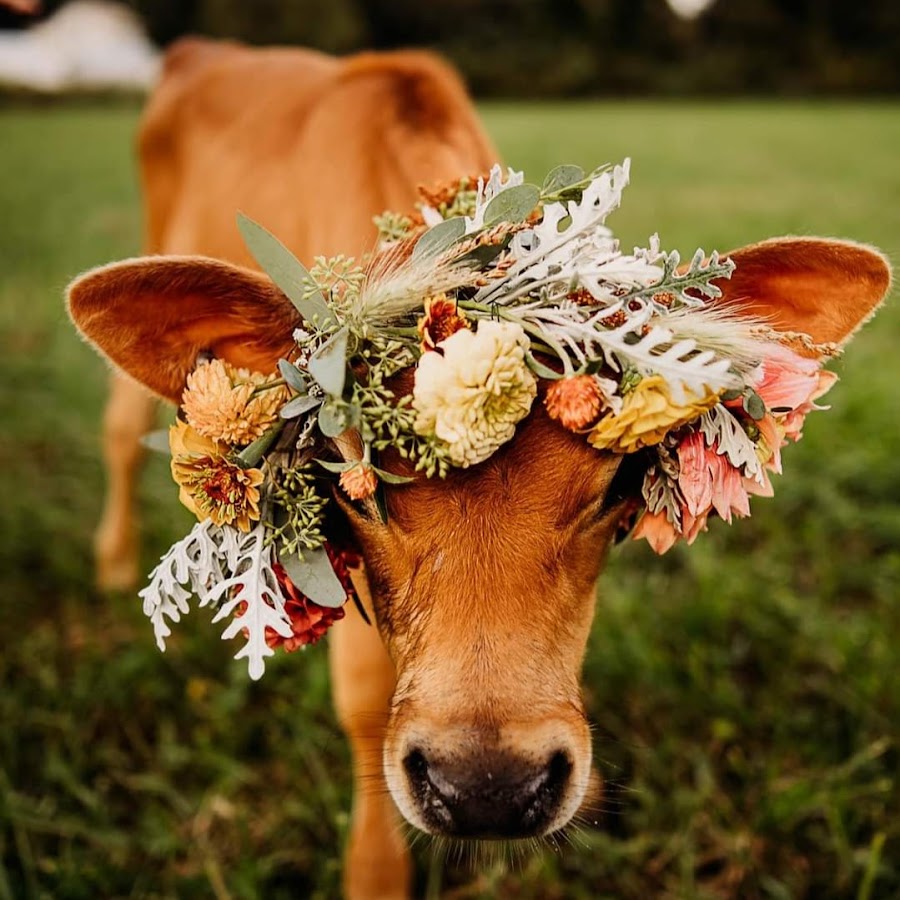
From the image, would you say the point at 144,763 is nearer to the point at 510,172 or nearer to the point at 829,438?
the point at 510,172

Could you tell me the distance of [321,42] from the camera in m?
39.7

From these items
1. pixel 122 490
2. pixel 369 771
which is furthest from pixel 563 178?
pixel 122 490

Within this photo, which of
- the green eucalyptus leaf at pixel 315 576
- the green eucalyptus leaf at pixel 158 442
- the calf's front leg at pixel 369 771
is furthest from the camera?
the calf's front leg at pixel 369 771

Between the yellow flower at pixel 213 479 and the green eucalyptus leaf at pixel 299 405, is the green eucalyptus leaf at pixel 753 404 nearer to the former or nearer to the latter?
the green eucalyptus leaf at pixel 299 405

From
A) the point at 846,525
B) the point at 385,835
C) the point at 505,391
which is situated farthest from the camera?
the point at 846,525

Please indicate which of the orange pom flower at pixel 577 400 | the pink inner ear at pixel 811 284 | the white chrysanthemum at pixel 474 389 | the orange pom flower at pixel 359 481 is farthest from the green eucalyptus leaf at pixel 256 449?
the pink inner ear at pixel 811 284

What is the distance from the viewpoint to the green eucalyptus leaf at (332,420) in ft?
5.86

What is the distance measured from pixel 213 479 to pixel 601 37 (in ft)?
149

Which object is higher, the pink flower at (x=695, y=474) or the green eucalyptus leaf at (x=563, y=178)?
the green eucalyptus leaf at (x=563, y=178)

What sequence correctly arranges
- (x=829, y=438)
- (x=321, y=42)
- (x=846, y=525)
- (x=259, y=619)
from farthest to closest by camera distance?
(x=321, y=42) → (x=829, y=438) → (x=846, y=525) → (x=259, y=619)

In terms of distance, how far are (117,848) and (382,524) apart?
61.3 inches

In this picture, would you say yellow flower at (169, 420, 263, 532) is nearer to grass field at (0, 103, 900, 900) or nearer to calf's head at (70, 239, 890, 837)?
calf's head at (70, 239, 890, 837)

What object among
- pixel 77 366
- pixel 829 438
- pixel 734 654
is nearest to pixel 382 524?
pixel 734 654

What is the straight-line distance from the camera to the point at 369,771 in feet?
9.04
